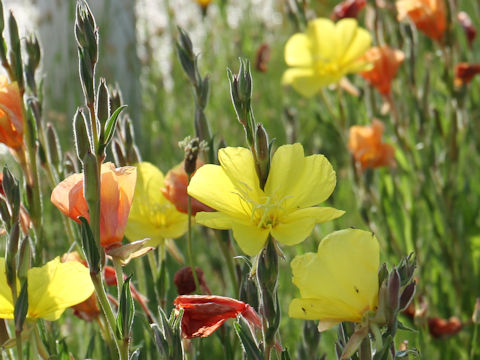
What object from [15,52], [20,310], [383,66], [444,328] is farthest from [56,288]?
[383,66]

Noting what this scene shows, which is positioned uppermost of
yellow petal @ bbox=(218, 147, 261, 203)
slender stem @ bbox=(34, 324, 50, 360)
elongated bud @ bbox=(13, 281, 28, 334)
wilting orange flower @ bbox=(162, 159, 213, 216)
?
yellow petal @ bbox=(218, 147, 261, 203)

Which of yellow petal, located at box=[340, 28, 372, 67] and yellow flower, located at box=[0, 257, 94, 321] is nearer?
yellow flower, located at box=[0, 257, 94, 321]

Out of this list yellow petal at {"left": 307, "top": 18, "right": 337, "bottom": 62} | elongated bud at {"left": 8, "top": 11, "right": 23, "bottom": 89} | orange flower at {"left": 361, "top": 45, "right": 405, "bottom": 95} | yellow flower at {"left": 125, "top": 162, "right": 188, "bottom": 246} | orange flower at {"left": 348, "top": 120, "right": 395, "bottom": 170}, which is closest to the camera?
elongated bud at {"left": 8, "top": 11, "right": 23, "bottom": 89}

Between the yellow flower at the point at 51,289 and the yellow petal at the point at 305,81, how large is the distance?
1194mm

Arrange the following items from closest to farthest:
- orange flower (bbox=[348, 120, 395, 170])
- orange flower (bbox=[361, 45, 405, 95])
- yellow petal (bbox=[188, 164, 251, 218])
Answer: yellow petal (bbox=[188, 164, 251, 218])
orange flower (bbox=[348, 120, 395, 170])
orange flower (bbox=[361, 45, 405, 95])

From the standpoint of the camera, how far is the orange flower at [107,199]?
0.80 metres

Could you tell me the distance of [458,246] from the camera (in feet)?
5.74

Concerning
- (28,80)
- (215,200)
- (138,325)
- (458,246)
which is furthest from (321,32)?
(215,200)

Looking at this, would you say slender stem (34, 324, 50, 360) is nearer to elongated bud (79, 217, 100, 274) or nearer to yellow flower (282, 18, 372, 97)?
elongated bud (79, 217, 100, 274)

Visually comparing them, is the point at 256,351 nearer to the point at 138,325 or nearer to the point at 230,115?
the point at 138,325

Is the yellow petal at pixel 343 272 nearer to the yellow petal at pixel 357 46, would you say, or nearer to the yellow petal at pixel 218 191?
the yellow petal at pixel 218 191

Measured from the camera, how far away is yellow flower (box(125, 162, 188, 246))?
1.07 metres

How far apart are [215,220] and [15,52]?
1.34 feet

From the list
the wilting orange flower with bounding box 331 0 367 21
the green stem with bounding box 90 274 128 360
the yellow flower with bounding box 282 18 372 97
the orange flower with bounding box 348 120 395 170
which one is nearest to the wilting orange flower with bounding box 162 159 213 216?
the green stem with bounding box 90 274 128 360
